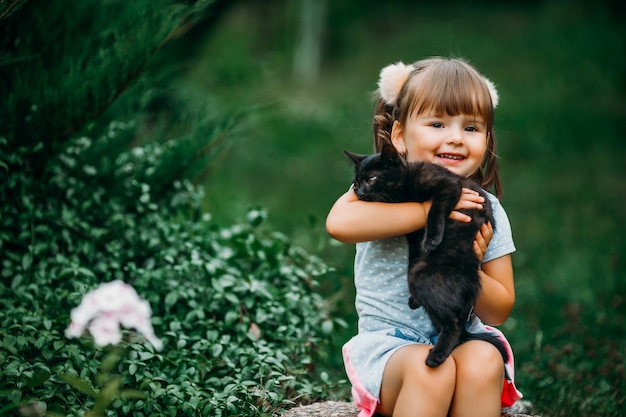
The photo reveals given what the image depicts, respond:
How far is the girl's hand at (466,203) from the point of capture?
8.05 ft

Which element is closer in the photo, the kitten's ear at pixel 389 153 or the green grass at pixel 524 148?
the kitten's ear at pixel 389 153

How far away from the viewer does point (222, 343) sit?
3225mm

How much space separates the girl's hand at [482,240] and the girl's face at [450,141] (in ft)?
0.85

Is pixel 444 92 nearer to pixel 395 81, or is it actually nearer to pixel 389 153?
pixel 395 81

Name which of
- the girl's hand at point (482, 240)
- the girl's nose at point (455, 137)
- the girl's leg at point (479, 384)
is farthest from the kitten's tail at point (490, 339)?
the girl's nose at point (455, 137)

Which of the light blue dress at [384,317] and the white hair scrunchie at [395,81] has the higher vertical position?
the white hair scrunchie at [395,81]

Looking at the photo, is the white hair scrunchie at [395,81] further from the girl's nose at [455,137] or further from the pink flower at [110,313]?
the pink flower at [110,313]

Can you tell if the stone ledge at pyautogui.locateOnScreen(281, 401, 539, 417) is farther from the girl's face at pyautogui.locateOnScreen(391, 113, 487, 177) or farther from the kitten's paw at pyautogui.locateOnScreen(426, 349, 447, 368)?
the girl's face at pyautogui.locateOnScreen(391, 113, 487, 177)

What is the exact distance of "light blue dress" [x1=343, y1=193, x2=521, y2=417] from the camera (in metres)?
2.57

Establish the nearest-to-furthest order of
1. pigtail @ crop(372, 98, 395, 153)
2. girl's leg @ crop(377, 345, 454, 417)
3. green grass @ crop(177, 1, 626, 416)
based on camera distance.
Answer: girl's leg @ crop(377, 345, 454, 417), pigtail @ crop(372, 98, 395, 153), green grass @ crop(177, 1, 626, 416)

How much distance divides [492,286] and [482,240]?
0.59 ft

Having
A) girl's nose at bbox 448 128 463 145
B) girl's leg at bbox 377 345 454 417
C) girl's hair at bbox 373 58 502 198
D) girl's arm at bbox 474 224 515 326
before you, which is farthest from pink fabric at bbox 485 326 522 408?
girl's hair at bbox 373 58 502 198

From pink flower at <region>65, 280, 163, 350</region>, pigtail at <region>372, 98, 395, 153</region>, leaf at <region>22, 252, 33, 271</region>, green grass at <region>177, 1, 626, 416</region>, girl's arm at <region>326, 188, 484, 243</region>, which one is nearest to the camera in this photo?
pink flower at <region>65, 280, 163, 350</region>

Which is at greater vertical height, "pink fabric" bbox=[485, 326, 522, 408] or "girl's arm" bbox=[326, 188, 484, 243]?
"girl's arm" bbox=[326, 188, 484, 243]
